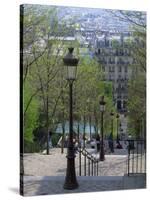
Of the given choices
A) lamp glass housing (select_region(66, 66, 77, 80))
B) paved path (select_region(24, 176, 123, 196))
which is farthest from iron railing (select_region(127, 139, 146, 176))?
lamp glass housing (select_region(66, 66, 77, 80))

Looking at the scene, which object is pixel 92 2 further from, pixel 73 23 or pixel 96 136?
pixel 96 136

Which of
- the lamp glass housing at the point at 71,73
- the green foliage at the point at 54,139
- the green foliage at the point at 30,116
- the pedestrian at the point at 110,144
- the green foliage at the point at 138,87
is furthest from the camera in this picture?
the green foliage at the point at 138,87

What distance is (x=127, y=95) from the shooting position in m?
7.48

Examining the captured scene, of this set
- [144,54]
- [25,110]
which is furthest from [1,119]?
[144,54]

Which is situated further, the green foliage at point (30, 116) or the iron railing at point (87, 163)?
the iron railing at point (87, 163)

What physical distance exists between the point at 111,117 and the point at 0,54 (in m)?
1.43

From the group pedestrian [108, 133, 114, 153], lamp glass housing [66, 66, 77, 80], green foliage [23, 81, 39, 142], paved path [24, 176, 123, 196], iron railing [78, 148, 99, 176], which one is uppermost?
lamp glass housing [66, 66, 77, 80]

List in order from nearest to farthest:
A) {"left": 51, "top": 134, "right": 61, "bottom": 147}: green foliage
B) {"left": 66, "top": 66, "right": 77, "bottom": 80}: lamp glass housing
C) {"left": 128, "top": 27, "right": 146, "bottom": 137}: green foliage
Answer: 1. {"left": 51, "top": 134, "right": 61, "bottom": 147}: green foliage
2. {"left": 66, "top": 66, "right": 77, "bottom": 80}: lamp glass housing
3. {"left": 128, "top": 27, "right": 146, "bottom": 137}: green foliage

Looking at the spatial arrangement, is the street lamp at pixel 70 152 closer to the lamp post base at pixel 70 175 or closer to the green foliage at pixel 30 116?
the lamp post base at pixel 70 175

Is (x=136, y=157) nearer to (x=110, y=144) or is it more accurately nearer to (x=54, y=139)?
(x=110, y=144)

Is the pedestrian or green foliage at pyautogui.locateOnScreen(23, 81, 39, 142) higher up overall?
green foliage at pyautogui.locateOnScreen(23, 81, 39, 142)

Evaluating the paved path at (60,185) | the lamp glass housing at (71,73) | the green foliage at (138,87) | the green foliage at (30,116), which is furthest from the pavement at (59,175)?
the lamp glass housing at (71,73)

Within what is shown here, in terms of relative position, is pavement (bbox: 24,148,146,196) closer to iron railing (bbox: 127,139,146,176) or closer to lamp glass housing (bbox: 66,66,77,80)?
iron railing (bbox: 127,139,146,176)

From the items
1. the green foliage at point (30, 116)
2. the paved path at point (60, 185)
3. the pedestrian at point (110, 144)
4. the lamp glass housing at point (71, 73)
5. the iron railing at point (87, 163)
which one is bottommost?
the paved path at point (60, 185)
